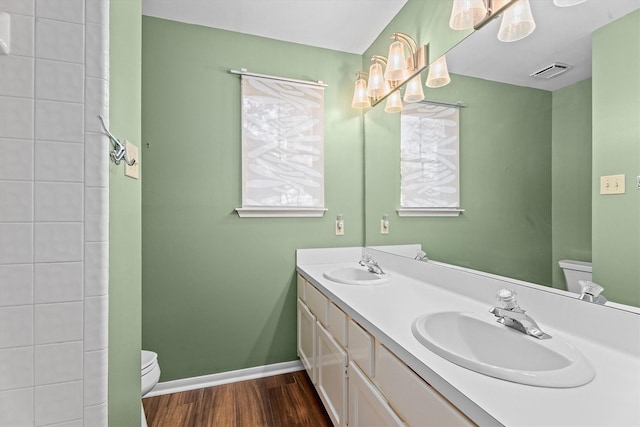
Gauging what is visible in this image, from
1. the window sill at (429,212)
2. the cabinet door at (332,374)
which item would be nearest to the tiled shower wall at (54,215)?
the cabinet door at (332,374)

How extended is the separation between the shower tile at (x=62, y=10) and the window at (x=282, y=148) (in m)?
1.34

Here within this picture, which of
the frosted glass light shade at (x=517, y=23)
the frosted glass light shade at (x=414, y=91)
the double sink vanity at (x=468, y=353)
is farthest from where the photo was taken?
the frosted glass light shade at (x=414, y=91)

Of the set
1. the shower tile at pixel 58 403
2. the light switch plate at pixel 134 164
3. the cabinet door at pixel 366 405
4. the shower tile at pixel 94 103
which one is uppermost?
the shower tile at pixel 94 103

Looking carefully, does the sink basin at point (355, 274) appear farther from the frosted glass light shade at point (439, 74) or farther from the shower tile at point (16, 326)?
the shower tile at point (16, 326)

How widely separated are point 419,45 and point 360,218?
1263 mm

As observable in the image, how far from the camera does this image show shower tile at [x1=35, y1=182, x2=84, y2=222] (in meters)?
0.77

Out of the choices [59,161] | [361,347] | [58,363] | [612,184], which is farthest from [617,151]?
[58,363]

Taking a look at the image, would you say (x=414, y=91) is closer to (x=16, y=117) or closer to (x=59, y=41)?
(x=59, y=41)

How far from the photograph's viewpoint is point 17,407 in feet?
2.48

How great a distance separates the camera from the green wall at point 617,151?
0.84 meters

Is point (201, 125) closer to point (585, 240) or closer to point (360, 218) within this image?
point (360, 218)

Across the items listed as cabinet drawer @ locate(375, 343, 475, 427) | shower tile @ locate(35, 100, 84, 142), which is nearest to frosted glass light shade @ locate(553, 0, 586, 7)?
cabinet drawer @ locate(375, 343, 475, 427)

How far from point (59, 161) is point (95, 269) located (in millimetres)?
301

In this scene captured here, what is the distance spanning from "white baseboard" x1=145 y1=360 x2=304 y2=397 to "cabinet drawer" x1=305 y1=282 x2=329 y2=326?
0.62m
